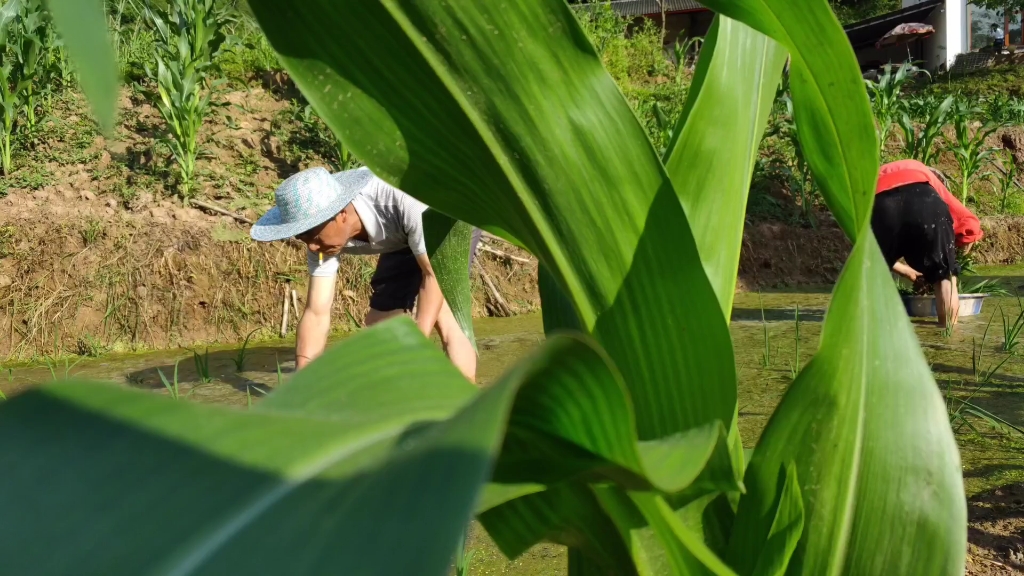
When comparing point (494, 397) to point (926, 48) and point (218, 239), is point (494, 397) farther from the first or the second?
point (926, 48)

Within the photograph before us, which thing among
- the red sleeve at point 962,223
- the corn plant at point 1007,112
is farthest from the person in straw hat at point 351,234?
the corn plant at point 1007,112

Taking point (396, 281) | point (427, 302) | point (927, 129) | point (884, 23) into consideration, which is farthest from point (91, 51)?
point (884, 23)

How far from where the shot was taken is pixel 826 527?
1.99 ft

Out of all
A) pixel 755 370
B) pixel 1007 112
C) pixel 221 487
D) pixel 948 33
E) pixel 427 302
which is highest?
pixel 948 33

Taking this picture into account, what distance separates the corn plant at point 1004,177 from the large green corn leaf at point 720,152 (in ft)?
28.1

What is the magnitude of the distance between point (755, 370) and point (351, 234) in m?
1.75

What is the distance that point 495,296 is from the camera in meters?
5.23

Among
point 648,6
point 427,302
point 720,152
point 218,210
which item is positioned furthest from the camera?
point 648,6

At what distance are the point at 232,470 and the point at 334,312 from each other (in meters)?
4.63

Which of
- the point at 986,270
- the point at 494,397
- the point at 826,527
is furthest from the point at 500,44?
the point at 986,270

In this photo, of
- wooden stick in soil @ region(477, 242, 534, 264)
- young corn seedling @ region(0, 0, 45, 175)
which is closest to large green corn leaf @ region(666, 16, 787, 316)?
wooden stick in soil @ region(477, 242, 534, 264)

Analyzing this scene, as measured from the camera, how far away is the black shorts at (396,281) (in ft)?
11.7

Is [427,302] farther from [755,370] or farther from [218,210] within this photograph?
[218,210]

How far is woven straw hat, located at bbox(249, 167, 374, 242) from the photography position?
2.78 metres
